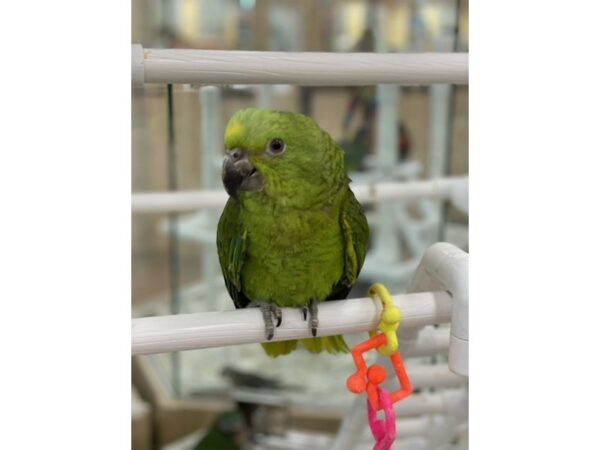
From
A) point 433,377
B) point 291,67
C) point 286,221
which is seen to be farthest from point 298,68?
point 433,377

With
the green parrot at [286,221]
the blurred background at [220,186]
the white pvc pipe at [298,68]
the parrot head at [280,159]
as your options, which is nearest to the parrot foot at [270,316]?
the green parrot at [286,221]

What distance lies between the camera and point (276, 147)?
0.50 m

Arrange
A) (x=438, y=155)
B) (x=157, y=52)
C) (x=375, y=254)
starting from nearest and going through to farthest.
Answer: (x=157, y=52) → (x=438, y=155) → (x=375, y=254)

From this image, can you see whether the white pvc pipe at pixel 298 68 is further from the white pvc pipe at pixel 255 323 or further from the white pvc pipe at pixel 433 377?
the white pvc pipe at pixel 433 377

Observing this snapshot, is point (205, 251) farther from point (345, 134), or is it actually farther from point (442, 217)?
point (442, 217)

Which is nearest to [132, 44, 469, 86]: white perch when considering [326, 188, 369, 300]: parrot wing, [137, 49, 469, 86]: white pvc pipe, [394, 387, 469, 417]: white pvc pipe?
[137, 49, 469, 86]: white pvc pipe

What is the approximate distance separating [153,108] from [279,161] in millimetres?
441

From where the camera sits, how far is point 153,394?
140cm

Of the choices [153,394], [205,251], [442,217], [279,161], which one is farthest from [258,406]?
[279,161]

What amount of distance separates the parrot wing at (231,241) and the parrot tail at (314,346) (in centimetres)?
10

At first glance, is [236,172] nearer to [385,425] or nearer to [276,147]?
[276,147]

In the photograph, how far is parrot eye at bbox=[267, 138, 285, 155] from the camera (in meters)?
0.49

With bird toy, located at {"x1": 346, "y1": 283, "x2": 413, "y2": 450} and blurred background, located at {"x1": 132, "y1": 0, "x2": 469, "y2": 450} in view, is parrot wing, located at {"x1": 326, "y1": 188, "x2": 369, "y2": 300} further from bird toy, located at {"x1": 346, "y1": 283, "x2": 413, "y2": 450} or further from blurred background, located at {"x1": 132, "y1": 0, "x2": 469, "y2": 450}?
blurred background, located at {"x1": 132, "y1": 0, "x2": 469, "y2": 450}

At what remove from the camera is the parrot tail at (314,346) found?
641 millimetres
